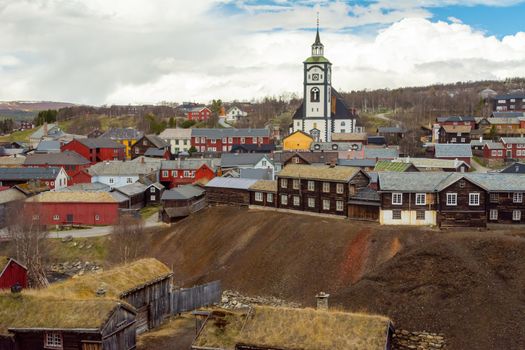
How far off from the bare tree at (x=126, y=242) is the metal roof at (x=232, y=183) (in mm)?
10090

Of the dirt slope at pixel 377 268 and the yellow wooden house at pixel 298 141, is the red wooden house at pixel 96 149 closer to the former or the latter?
the yellow wooden house at pixel 298 141

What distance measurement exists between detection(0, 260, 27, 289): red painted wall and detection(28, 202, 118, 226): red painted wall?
25456 mm

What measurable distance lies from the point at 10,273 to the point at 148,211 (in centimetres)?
3141

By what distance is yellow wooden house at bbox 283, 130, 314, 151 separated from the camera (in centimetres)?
8844

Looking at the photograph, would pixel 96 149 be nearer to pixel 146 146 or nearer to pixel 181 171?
pixel 146 146

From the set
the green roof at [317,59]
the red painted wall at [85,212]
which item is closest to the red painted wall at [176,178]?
the red painted wall at [85,212]

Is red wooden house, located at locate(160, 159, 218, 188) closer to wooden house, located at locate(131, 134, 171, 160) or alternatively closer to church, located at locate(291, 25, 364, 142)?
wooden house, located at locate(131, 134, 171, 160)

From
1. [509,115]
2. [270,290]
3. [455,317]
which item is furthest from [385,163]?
[509,115]

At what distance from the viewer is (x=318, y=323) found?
77.0ft

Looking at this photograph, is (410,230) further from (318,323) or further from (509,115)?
(509,115)

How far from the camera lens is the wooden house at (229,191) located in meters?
60.0

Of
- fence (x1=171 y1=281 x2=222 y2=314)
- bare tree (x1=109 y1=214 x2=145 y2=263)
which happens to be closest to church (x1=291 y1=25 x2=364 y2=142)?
bare tree (x1=109 y1=214 x2=145 y2=263)

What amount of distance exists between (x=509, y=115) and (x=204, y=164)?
64381mm

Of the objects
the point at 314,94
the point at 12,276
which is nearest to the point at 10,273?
the point at 12,276
